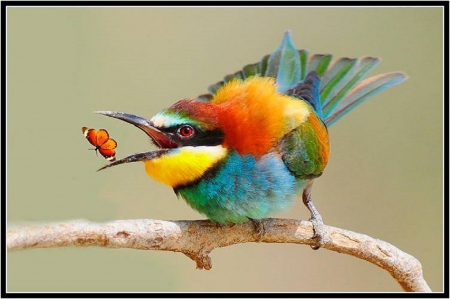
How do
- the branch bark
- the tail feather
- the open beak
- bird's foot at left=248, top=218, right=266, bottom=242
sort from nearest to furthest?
1. the branch bark
2. the open beak
3. bird's foot at left=248, top=218, right=266, bottom=242
4. the tail feather

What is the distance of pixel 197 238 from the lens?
1.87 meters

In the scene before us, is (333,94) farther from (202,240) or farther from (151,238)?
(151,238)

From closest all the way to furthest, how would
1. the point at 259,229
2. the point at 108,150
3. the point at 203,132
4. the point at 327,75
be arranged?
1. the point at 108,150
2. the point at 203,132
3. the point at 259,229
4. the point at 327,75

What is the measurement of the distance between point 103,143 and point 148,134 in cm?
13

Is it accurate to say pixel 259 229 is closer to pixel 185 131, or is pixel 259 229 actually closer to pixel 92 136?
pixel 185 131

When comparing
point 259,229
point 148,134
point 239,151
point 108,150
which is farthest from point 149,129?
point 259,229

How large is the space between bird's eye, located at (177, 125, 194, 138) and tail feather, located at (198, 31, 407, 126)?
81cm

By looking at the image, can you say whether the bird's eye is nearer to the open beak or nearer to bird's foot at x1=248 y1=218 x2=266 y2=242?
the open beak

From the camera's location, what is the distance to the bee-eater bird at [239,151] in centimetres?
179

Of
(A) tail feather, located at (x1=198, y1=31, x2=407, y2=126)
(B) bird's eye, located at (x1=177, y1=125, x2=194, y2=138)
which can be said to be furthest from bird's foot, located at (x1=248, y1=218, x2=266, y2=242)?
(A) tail feather, located at (x1=198, y1=31, x2=407, y2=126)

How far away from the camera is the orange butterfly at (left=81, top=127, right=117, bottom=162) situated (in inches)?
67.5

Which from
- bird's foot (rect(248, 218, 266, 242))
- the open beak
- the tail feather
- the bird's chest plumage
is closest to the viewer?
the open beak

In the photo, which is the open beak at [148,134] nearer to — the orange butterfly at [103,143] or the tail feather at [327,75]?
the orange butterfly at [103,143]

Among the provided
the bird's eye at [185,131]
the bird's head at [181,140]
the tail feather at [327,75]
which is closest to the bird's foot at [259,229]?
the bird's head at [181,140]
